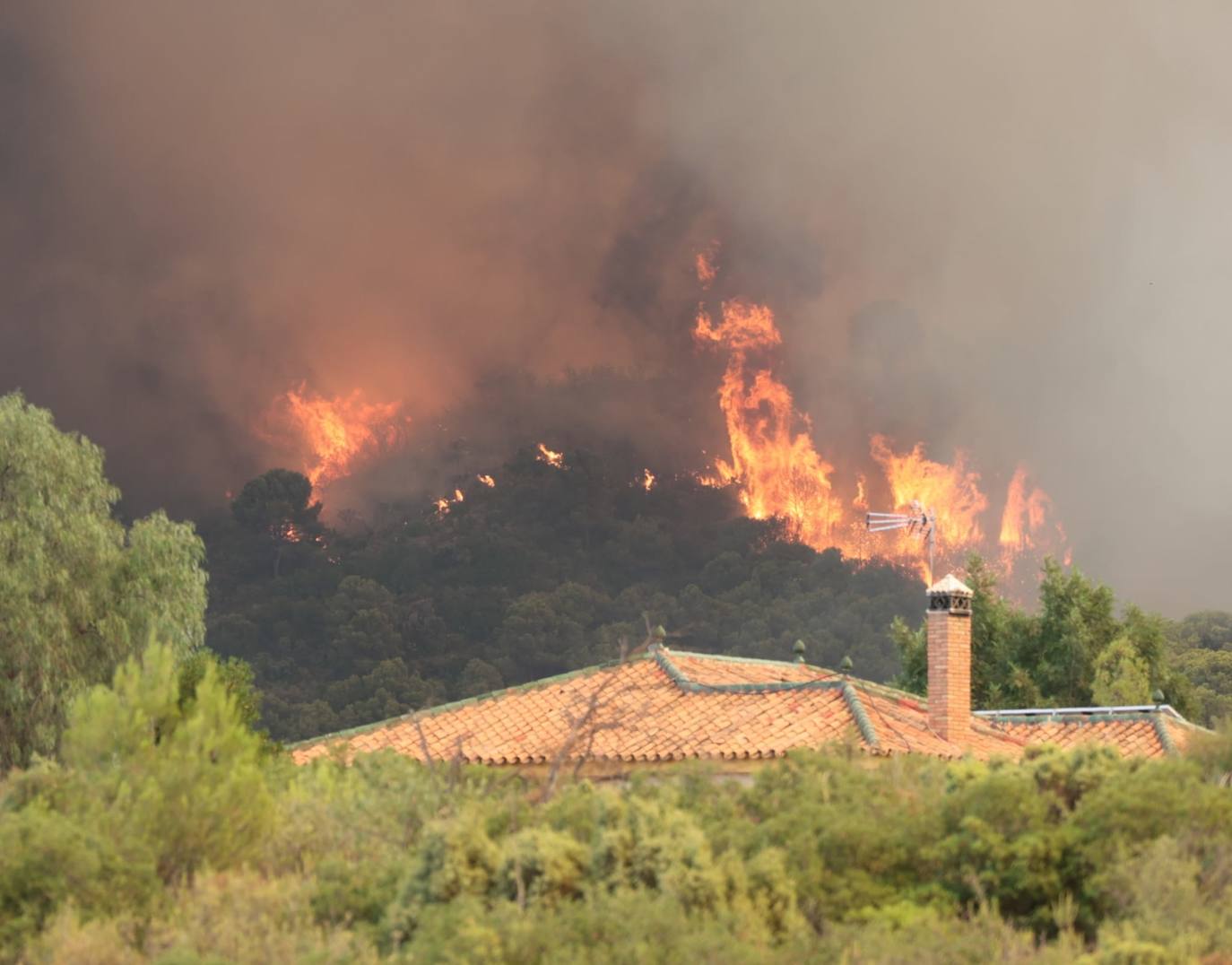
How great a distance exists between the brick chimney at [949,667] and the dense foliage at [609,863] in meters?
12.1

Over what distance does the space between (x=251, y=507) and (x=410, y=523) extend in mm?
8506

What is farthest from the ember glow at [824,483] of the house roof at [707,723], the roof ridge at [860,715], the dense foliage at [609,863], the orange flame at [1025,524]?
the dense foliage at [609,863]

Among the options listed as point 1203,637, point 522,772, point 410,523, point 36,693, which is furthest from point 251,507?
point 522,772

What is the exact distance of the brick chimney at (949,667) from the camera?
30.3 meters

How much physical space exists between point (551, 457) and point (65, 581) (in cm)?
7935

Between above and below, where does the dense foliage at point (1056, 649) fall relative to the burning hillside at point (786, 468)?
below

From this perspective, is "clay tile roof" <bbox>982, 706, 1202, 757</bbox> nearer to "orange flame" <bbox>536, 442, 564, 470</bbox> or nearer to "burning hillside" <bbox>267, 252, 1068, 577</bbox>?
"burning hillside" <bbox>267, 252, 1068, 577</bbox>

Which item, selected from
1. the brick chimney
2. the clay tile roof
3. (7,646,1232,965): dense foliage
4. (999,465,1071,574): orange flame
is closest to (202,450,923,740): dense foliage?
(999,465,1071,574): orange flame

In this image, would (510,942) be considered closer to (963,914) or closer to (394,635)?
(963,914)

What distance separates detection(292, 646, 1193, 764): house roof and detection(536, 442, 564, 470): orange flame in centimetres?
7803

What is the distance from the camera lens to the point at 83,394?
11225 centimetres

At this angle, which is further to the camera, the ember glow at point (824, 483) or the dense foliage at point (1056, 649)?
the ember glow at point (824, 483)

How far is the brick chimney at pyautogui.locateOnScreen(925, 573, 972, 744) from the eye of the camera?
1195 inches

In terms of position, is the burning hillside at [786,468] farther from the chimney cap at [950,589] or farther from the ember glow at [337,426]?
the chimney cap at [950,589]
